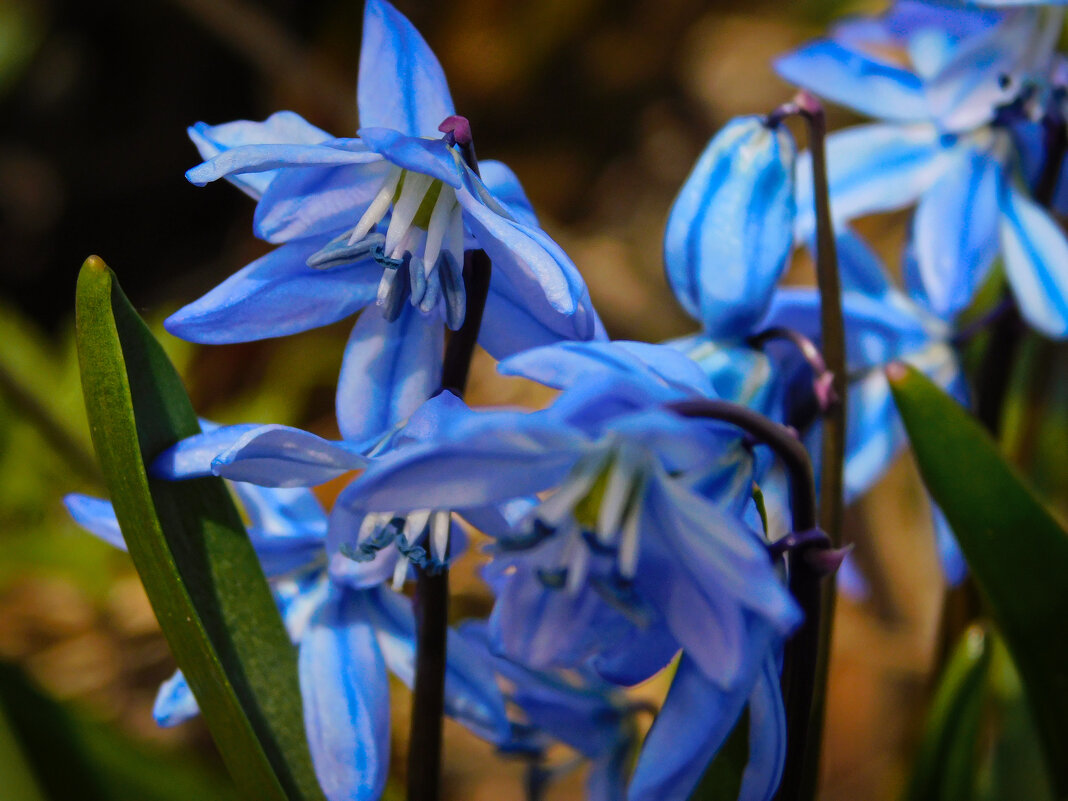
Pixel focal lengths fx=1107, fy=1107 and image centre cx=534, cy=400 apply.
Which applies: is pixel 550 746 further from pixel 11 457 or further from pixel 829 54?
pixel 11 457

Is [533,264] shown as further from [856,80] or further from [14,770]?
[856,80]

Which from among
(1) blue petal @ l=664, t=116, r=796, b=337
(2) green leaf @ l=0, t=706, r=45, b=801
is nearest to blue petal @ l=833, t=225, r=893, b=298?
(1) blue petal @ l=664, t=116, r=796, b=337

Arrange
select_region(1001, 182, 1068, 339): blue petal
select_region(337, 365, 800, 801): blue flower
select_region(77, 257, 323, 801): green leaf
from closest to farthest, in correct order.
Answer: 1. select_region(337, 365, 800, 801): blue flower
2. select_region(77, 257, 323, 801): green leaf
3. select_region(1001, 182, 1068, 339): blue petal

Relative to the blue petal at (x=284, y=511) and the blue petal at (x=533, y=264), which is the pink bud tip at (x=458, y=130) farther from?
the blue petal at (x=284, y=511)

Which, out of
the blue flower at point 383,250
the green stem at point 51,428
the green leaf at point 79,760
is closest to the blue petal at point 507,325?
the blue flower at point 383,250

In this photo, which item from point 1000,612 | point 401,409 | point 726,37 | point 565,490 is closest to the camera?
point 565,490

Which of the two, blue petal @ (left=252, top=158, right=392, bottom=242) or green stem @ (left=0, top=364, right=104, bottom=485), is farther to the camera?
green stem @ (left=0, top=364, right=104, bottom=485)

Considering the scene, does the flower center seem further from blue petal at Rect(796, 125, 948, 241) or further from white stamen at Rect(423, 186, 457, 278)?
blue petal at Rect(796, 125, 948, 241)

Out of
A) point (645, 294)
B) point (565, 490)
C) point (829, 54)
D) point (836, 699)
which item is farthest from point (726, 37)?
point (565, 490)
